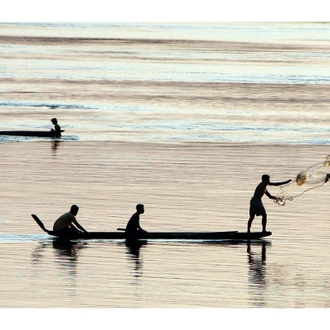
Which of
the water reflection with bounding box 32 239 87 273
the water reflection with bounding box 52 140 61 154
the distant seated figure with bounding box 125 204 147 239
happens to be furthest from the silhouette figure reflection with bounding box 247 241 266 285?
the water reflection with bounding box 52 140 61 154

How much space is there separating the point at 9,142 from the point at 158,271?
73.8 ft

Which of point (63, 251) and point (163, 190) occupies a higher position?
point (163, 190)

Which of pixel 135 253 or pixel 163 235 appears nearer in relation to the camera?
pixel 135 253

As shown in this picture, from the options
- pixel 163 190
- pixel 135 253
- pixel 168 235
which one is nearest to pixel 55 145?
pixel 163 190

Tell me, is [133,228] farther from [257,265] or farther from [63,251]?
[257,265]

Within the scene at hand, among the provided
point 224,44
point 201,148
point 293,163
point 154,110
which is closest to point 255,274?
point 293,163

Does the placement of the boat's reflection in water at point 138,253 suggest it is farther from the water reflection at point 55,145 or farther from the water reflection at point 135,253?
the water reflection at point 55,145

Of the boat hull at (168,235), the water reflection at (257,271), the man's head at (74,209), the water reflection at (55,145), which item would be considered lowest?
the water reflection at (257,271)

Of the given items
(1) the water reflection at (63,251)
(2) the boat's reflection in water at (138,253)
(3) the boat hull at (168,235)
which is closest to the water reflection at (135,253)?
(2) the boat's reflection in water at (138,253)

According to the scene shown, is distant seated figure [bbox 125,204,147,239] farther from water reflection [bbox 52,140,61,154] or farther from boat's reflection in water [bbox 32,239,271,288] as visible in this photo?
water reflection [bbox 52,140,61,154]

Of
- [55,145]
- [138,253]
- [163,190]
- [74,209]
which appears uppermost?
[55,145]

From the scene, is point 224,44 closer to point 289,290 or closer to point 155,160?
point 155,160

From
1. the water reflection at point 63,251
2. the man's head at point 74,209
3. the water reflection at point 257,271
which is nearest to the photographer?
the water reflection at point 257,271

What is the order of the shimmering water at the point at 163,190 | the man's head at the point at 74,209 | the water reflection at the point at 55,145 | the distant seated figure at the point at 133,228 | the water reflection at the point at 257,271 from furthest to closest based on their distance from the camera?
the water reflection at the point at 55,145, the distant seated figure at the point at 133,228, the man's head at the point at 74,209, the shimmering water at the point at 163,190, the water reflection at the point at 257,271
